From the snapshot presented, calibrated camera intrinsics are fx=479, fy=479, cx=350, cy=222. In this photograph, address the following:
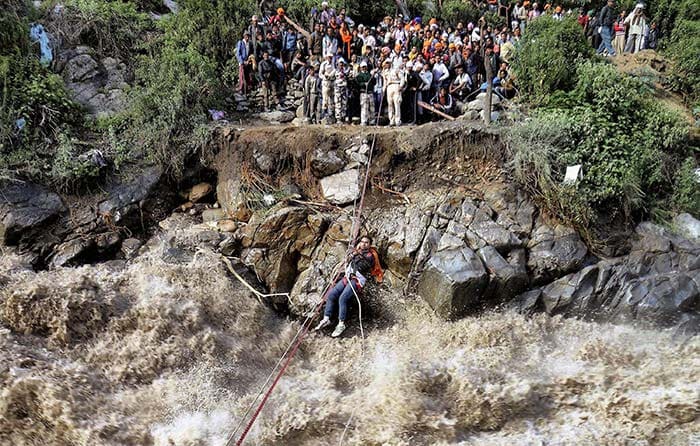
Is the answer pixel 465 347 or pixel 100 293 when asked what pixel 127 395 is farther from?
pixel 465 347

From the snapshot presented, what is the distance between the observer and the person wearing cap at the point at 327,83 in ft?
34.0

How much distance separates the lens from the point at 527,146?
8.41 meters

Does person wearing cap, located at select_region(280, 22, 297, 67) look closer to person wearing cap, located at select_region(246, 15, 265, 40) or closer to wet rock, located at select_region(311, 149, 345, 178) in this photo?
person wearing cap, located at select_region(246, 15, 265, 40)

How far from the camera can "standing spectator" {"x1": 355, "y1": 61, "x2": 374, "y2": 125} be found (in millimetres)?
10359

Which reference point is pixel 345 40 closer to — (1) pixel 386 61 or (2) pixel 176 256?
(1) pixel 386 61

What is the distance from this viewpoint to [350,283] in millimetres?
7523

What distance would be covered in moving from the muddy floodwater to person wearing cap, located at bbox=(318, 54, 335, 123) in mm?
4287

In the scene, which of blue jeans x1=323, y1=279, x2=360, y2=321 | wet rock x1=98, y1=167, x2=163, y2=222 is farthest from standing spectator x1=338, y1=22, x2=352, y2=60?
blue jeans x1=323, y1=279, x2=360, y2=321

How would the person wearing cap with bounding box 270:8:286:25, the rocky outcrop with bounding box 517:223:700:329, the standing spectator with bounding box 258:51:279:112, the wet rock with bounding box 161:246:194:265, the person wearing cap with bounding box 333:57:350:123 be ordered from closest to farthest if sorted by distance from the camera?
the rocky outcrop with bounding box 517:223:700:329, the wet rock with bounding box 161:246:194:265, the person wearing cap with bounding box 333:57:350:123, the standing spectator with bounding box 258:51:279:112, the person wearing cap with bounding box 270:8:286:25

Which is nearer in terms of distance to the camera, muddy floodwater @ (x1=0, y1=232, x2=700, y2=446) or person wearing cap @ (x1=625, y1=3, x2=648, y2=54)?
muddy floodwater @ (x1=0, y1=232, x2=700, y2=446)

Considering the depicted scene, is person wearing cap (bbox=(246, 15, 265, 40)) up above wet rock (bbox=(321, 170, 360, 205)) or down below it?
above

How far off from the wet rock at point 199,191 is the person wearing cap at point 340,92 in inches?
124

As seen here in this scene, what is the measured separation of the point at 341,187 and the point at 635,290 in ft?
A: 16.9

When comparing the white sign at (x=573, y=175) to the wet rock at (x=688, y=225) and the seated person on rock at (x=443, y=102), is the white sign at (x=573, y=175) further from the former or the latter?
the seated person on rock at (x=443, y=102)
